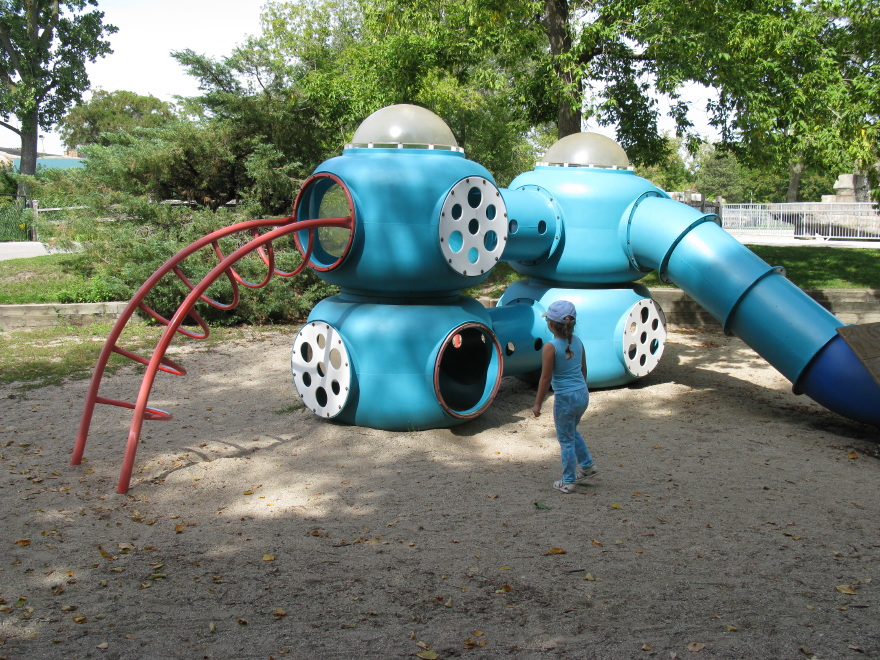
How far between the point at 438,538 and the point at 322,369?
2.58m

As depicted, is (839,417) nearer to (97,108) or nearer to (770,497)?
(770,497)

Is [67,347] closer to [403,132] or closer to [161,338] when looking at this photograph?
[161,338]

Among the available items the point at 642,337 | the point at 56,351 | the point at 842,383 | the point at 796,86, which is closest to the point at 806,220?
the point at 796,86

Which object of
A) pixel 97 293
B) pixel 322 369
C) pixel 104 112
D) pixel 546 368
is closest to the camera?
pixel 546 368

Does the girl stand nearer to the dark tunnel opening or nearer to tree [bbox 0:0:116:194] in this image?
the dark tunnel opening

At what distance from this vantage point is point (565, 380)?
5355 millimetres

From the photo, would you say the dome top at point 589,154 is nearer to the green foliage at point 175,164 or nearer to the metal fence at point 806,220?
the green foliage at point 175,164

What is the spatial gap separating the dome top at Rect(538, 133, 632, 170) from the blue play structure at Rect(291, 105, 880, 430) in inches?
11.3

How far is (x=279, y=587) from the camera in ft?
13.1

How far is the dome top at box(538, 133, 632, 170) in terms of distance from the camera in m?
8.52

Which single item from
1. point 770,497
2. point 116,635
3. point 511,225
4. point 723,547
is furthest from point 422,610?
point 511,225

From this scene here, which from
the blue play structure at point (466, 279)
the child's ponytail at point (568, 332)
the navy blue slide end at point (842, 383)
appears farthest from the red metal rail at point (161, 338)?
the navy blue slide end at point (842, 383)

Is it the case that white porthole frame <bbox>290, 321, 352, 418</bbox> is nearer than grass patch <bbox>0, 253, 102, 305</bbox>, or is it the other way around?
white porthole frame <bbox>290, 321, 352, 418</bbox>

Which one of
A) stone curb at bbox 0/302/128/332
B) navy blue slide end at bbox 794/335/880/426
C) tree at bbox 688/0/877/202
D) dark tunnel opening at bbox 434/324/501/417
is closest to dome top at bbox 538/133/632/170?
dark tunnel opening at bbox 434/324/501/417
